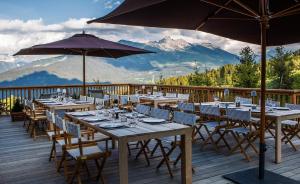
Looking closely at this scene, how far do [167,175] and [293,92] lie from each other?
442 cm

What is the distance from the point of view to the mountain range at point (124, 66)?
865 inches

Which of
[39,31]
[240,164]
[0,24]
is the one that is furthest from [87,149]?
[39,31]

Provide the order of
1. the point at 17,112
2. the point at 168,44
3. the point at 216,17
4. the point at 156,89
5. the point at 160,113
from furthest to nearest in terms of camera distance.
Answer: the point at 168,44
the point at 156,89
the point at 17,112
the point at 160,113
the point at 216,17

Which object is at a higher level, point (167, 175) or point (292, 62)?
point (292, 62)

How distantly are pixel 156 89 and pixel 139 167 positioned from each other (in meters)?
6.02

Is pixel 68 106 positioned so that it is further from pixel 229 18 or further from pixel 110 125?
pixel 229 18

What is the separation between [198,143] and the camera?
6.33m

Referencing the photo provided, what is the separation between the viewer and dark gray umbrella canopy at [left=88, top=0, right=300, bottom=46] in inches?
138

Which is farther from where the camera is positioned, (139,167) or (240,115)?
(240,115)

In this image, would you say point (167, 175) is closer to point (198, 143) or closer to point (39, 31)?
point (198, 143)

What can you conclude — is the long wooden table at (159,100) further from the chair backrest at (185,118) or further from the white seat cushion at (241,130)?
the chair backrest at (185,118)

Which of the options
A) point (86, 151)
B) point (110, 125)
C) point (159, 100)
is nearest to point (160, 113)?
point (110, 125)

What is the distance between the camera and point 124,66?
56.4 metres

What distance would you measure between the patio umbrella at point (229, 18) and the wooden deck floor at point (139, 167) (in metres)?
0.47
